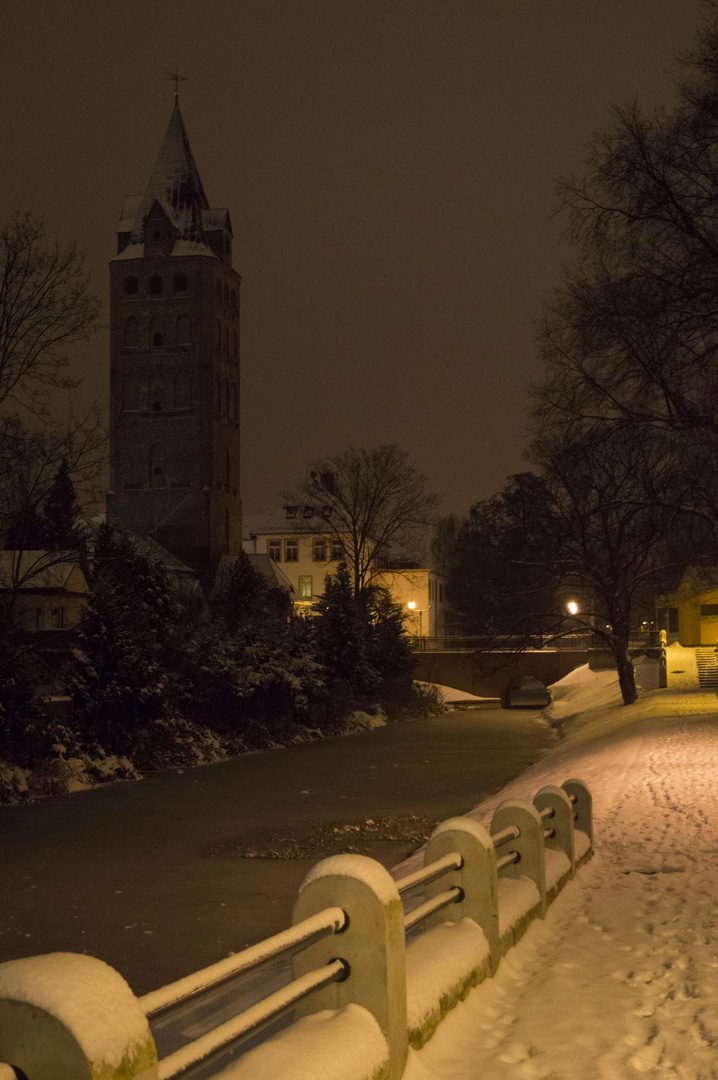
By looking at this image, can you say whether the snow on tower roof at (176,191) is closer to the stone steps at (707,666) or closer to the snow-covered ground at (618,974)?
the stone steps at (707,666)

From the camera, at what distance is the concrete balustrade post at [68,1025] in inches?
124

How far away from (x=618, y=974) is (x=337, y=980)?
294 centimetres

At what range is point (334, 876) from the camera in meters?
5.14

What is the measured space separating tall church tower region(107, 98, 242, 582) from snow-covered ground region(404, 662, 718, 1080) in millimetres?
70166

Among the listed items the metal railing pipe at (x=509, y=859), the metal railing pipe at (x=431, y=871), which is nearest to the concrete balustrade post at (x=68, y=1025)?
the metal railing pipe at (x=431, y=871)

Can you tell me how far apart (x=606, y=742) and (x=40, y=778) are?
14569 millimetres

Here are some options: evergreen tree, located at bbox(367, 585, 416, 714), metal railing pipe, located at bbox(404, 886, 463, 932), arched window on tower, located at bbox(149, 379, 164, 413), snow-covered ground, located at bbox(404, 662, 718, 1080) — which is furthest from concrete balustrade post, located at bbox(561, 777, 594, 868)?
arched window on tower, located at bbox(149, 379, 164, 413)

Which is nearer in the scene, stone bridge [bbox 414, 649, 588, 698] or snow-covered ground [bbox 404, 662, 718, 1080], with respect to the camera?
snow-covered ground [bbox 404, 662, 718, 1080]

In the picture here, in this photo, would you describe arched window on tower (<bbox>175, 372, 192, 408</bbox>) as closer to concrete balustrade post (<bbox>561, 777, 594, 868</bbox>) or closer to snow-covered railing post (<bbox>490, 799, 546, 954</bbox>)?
concrete balustrade post (<bbox>561, 777, 594, 868</bbox>)

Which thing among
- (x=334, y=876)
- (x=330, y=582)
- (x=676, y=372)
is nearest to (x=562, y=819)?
(x=334, y=876)

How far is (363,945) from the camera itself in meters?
5.08

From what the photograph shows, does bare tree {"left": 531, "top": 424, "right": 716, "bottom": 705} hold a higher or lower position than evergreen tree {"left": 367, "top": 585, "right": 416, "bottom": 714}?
higher

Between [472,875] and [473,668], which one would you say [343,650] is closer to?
[473,668]

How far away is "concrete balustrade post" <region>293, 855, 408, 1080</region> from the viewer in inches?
199
